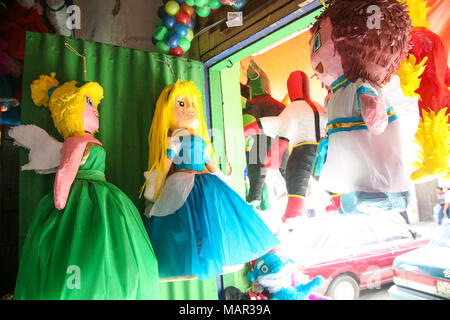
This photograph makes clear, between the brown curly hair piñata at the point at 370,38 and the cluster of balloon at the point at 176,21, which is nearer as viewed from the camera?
the brown curly hair piñata at the point at 370,38

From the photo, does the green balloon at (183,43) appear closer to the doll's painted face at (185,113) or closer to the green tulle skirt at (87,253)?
the doll's painted face at (185,113)

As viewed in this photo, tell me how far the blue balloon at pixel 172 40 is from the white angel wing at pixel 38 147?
1.00 meters

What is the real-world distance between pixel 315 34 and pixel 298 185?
936mm

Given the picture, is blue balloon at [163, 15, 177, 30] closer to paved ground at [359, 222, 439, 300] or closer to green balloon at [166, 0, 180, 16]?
green balloon at [166, 0, 180, 16]

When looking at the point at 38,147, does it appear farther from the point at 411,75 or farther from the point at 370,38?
the point at 411,75

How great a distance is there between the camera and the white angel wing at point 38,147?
5.49ft

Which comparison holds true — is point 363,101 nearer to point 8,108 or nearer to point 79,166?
point 79,166

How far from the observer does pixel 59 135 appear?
1870 mm

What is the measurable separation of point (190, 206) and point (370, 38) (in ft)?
3.61

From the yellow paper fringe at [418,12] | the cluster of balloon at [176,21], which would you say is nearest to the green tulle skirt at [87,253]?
the cluster of balloon at [176,21]

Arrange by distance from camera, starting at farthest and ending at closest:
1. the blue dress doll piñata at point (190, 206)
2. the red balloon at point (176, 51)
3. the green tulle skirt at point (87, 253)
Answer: the red balloon at point (176, 51)
the blue dress doll piñata at point (190, 206)
the green tulle skirt at point (87, 253)

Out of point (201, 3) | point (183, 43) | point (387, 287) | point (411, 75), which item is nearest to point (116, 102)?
point (183, 43)

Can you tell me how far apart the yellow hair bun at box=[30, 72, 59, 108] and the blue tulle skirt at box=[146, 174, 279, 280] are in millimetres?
835
